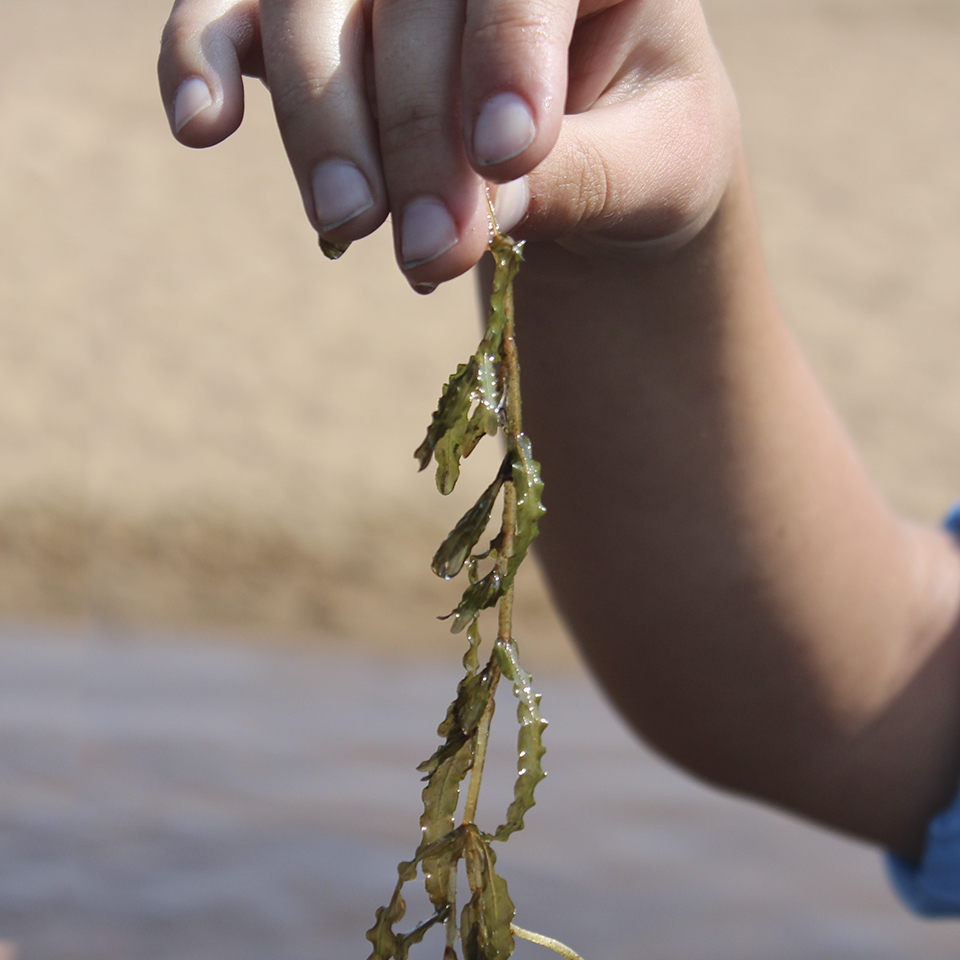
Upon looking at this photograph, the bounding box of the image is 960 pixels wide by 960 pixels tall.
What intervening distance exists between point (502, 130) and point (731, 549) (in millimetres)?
637

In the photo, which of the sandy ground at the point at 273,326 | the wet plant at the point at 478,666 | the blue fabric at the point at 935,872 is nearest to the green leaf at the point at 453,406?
the wet plant at the point at 478,666

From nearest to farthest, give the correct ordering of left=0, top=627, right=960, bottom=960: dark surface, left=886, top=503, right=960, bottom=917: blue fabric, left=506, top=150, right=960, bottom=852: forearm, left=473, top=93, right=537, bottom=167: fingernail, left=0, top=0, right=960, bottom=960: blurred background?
left=473, top=93, right=537, bottom=167: fingernail
left=506, top=150, right=960, bottom=852: forearm
left=886, top=503, right=960, bottom=917: blue fabric
left=0, top=627, right=960, bottom=960: dark surface
left=0, top=0, right=960, bottom=960: blurred background

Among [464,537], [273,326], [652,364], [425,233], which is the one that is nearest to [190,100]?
[425,233]

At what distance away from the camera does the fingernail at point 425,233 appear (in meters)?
0.50

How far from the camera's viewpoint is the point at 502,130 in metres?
0.49

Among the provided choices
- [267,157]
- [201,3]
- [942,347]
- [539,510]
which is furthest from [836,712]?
[267,157]

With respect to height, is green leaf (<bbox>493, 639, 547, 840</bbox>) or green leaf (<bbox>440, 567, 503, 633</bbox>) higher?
green leaf (<bbox>440, 567, 503, 633</bbox>)

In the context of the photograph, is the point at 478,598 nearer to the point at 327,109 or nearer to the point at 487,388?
the point at 487,388

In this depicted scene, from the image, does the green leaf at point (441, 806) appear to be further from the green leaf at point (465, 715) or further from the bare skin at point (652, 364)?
the bare skin at point (652, 364)

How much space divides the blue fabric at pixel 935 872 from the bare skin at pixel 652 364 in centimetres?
2

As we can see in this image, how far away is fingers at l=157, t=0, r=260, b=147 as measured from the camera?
1.76 ft

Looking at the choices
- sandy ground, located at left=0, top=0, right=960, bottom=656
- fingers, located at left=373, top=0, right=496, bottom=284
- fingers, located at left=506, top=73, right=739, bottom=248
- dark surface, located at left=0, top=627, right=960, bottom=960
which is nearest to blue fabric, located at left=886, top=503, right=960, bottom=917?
dark surface, located at left=0, top=627, right=960, bottom=960

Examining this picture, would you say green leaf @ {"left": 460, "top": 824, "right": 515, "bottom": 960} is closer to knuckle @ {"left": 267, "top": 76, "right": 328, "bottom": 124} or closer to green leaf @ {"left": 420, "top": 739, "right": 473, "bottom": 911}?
green leaf @ {"left": 420, "top": 739, "right": 473, "bottom": 911}

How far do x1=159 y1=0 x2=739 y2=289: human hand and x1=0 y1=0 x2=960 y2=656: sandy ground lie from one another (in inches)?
125
